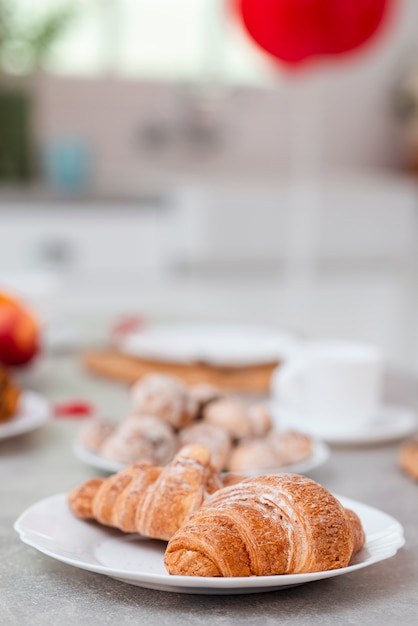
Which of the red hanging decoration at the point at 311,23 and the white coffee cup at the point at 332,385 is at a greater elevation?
the red hanging decoration at the point at 311,23

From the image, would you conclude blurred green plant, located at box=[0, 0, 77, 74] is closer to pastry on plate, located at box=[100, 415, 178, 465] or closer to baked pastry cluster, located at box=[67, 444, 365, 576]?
pastry on plate, located at box=[100, 415, 178, 465]

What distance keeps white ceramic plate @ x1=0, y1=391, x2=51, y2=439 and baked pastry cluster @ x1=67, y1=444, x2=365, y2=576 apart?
0.33 meters

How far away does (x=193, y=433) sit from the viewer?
83cm

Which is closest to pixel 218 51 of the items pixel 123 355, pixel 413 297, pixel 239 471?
pixel 413 297

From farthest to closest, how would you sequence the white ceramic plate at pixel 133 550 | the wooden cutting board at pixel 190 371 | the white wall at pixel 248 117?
the white wall at pixel 248 117, the wooden cutting board at pixel 190 371, the white ceramic plate at pixel 133 550

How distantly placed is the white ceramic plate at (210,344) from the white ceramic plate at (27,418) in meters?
0.27

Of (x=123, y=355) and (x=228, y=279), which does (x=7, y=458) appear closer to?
(x=123, y=355)

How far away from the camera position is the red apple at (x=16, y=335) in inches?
50.3

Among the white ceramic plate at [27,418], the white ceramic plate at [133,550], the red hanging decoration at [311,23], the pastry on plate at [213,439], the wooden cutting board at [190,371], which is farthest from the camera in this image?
the red hanging decoration at [311,23]

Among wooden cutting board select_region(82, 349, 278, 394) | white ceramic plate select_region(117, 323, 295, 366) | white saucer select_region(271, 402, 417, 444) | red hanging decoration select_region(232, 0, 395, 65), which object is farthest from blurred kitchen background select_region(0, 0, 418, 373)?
white saucer select_region(271, 402, 417, 444)

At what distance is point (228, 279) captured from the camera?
3016 millimetres

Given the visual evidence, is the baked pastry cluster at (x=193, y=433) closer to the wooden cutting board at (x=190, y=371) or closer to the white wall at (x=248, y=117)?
the wooden cutting board at (x=190, y=371)

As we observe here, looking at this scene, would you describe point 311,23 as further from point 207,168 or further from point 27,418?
point 207,168

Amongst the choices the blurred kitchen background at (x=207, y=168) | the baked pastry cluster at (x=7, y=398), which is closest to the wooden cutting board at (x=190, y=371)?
the baked pastry cluster at (x=7, y=398)
